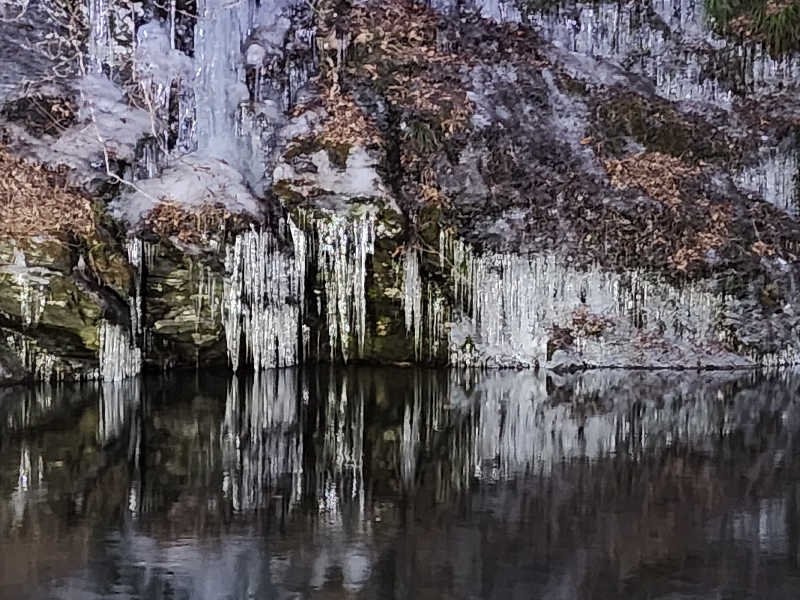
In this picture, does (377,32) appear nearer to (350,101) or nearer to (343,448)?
(350,101)

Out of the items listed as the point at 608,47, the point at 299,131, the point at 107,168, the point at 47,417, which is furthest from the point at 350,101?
the point at 47,417

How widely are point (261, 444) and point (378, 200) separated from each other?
5.64 meters

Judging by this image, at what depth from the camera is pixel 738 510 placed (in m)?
5.69

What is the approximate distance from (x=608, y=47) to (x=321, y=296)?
6.84 m

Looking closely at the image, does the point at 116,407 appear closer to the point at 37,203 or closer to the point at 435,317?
the point at 37,203

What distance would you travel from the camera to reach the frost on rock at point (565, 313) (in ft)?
41.1

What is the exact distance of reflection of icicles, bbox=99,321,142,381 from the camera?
10.7m

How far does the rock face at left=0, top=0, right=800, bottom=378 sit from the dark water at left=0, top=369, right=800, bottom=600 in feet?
6.10

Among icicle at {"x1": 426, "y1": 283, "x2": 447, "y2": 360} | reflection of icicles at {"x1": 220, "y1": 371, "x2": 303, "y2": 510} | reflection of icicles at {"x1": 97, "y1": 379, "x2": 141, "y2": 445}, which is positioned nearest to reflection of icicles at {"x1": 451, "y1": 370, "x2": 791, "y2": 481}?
icicle at {"x1": 426, "y1": 283, "x2": 447, "y2": 360}

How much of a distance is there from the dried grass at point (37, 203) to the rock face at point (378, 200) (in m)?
0.03

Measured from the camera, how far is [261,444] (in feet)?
24.9

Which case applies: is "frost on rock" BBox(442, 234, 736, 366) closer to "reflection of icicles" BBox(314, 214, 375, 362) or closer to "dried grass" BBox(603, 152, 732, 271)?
"dried grass" BBox(603, 152, 732, 271)

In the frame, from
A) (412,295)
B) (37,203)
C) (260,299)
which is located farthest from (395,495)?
(37,203)

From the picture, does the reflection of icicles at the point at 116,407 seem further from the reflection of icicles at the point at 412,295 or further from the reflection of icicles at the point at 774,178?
the reflection of icicles at the point at 774,178
